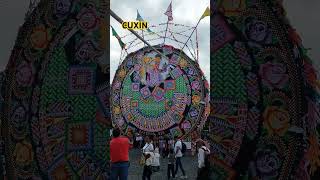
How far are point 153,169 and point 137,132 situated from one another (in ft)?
36.2

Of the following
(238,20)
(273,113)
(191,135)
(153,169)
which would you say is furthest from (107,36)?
(191,135)

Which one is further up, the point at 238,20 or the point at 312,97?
the point at 238,20

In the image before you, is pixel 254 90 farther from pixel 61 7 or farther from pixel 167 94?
pixel 167 94

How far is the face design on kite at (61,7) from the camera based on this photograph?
5602mm

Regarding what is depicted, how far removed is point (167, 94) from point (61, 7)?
17.6m

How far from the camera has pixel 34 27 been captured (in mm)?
5734

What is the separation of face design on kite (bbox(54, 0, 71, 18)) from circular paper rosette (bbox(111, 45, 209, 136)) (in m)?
17.2

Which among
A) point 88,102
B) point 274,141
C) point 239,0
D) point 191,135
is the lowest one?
point 191,135

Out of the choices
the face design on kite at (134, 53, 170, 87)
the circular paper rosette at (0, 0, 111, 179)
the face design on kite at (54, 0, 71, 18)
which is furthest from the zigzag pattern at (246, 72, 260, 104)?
the face design on kite at (134, 53, 170, 87)

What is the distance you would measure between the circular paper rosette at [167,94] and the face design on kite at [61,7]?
678 inches

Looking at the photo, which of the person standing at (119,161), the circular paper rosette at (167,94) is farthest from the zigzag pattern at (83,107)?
the circular paper rosette at (167,94)

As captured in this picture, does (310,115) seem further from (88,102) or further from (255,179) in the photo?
(88,102)

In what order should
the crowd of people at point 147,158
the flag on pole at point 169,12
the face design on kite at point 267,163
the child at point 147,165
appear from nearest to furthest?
1. the face design on kite at point 267,163
2. the crowd of people at point 147,158
3. the child at point 147,165
4. the flag on pole at point 169,12

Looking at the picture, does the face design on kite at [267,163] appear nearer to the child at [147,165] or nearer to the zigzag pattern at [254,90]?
the zigzag pattern at [254,90]
